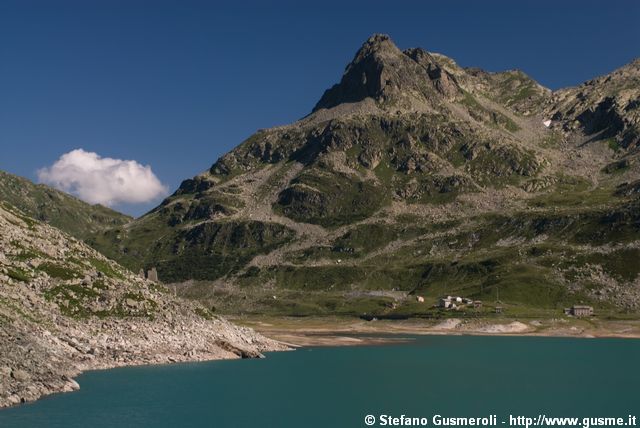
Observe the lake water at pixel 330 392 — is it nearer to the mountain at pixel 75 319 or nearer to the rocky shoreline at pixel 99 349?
the rocky shoreline at pixel 99 349

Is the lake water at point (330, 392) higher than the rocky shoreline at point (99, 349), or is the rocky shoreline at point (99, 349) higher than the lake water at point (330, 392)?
the rocky shoreline at point (99, 349)

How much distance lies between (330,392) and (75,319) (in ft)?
134

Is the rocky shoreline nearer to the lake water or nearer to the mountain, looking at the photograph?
A: the mountain

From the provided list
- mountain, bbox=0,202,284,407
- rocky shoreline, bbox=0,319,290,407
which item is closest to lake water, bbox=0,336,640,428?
rocky shoreline, bbox=0,319,290,407

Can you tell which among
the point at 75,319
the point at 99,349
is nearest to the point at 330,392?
the point at 99,349

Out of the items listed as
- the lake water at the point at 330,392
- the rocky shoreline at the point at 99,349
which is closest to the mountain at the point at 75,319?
the rocky shoreline at the point at 99,349

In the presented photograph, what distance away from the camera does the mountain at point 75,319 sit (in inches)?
3091

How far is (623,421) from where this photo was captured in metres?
69.4

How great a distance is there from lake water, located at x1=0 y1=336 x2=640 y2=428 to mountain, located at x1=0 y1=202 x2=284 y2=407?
133 inches

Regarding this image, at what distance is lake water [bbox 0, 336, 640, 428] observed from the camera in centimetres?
7069

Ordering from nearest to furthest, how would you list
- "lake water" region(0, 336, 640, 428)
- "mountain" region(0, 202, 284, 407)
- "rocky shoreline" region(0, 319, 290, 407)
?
"lake water" region(0, 336, 640, 428) < "rocky shoreline" region(0, 319, 290, 407) < "mountain" region(0, 202, 284, 407)

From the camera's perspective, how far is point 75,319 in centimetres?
9912

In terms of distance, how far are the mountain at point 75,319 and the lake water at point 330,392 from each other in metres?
3.37

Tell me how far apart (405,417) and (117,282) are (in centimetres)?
6339
